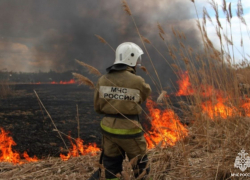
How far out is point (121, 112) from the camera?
207 cm

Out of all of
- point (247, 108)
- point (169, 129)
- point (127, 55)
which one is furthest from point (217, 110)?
point (127, 55)

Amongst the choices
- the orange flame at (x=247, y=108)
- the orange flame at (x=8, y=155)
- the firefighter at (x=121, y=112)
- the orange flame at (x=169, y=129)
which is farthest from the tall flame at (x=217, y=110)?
the orange flame at (x=8, y=155)

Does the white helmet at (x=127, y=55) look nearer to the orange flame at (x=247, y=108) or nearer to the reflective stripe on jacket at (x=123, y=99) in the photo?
the reflective stripe on jacket at (x=123, y=99)

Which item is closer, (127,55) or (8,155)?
(127,55)

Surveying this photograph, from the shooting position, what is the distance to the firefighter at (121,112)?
2.06 meters

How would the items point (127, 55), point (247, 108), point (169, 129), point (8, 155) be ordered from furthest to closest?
point (8, 155)
point (247, 108)
point (127, 55)
point (169, 129)

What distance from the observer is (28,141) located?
6.14 m

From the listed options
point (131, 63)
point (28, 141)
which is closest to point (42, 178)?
point (131, 63)

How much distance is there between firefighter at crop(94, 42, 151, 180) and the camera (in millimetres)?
2057

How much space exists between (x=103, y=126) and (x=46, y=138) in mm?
4855

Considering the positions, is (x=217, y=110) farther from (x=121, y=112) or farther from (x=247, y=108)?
(x=121, y=112)

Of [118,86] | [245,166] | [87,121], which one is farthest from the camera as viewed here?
[87,121]

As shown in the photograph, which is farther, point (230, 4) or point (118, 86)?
point (230, 4)

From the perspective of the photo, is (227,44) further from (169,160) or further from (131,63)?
(169,160)
